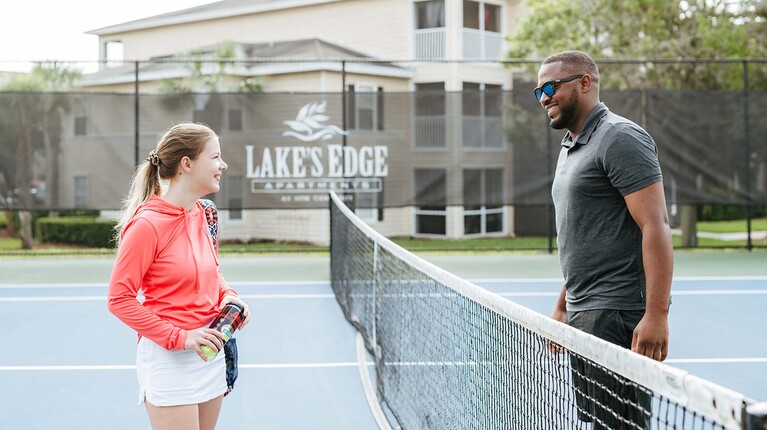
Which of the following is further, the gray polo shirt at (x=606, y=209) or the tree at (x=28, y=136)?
the tree at (x=28, y=136)

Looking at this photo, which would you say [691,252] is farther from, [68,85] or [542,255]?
[68,85]

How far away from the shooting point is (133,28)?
3055cm

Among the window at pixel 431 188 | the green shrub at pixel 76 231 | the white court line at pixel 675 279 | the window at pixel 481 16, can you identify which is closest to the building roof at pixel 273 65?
the window at pixel 481 16

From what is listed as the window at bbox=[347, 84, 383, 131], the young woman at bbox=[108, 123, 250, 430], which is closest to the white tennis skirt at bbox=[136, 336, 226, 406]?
the young woman at bbox=[108, 123, 250, 430]

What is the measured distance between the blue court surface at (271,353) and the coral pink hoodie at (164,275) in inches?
92.1

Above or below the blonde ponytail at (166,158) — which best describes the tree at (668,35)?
above

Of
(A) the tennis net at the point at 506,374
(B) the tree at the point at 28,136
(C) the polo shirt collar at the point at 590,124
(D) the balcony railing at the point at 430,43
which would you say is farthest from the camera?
(D) the balcony railing at the point at 430,43

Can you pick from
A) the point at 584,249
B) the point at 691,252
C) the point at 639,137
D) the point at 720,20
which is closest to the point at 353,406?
the point at 584,249

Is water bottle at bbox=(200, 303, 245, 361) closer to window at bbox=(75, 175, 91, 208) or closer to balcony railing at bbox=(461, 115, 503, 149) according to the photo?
balcony railing at bbox=(461, 115, 503, 149)

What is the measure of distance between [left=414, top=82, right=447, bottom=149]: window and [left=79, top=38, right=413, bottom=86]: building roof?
656cm

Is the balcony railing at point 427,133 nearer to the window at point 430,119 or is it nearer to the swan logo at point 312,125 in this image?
the window at point 430,119

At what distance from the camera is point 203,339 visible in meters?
2.91

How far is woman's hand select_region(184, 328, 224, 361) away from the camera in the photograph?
2.89m

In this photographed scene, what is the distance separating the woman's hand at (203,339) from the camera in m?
2.89
